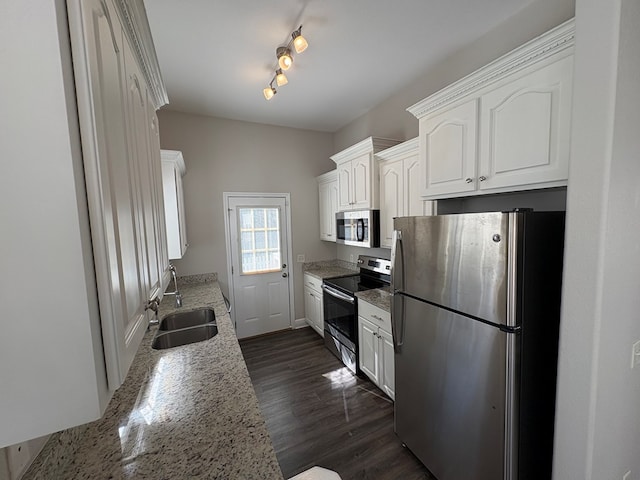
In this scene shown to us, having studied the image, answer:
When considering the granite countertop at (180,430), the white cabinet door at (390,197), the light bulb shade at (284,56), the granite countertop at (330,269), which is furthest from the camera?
the granite countertop at (330,269)

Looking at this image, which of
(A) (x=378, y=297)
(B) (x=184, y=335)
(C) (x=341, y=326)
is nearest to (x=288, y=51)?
(A) (x=378, y=297)

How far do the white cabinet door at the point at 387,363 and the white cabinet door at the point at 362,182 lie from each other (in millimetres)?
1347

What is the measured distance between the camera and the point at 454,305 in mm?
1408

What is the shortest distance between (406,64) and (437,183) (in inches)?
51.5

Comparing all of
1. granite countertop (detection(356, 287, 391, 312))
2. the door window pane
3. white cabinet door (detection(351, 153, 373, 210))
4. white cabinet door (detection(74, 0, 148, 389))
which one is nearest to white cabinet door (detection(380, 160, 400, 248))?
white cabinet door (detection(351, 153, 373, 210))

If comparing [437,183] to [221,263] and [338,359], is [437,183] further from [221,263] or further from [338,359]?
[221,263]

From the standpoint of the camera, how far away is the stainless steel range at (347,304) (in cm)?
273

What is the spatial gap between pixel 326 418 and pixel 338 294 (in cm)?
118

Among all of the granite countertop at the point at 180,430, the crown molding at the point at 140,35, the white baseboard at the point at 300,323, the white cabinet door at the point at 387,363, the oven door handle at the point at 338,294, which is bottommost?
the white baseboard at the point at 300,323

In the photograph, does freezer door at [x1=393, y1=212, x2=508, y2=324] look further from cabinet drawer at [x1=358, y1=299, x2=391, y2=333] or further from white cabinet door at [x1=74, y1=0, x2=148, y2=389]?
white cabinet door at [x1=74, y1=0, x2=148, y2=389]

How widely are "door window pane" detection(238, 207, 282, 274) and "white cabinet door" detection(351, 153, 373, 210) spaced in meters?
1.36

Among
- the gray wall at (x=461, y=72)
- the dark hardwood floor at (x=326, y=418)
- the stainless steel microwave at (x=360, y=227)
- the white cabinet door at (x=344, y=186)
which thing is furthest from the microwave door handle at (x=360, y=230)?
the dark hardwood floor at (x=326, y=418)

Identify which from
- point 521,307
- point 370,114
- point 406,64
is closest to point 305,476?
point 521,307

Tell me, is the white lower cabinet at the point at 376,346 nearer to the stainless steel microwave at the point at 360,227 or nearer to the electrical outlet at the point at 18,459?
the stainless steel microwave at the point at 360,227
